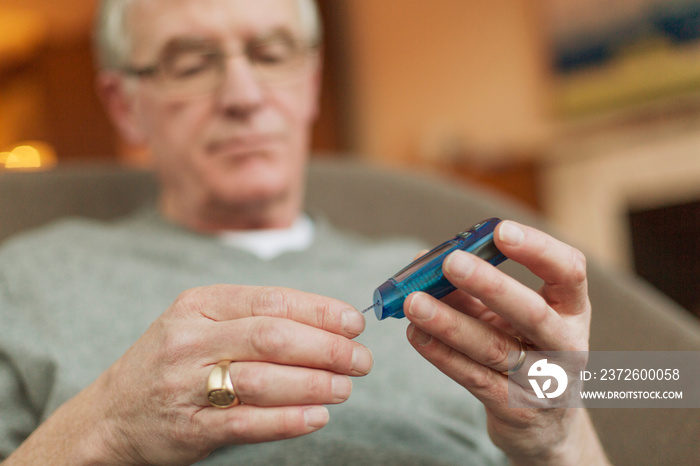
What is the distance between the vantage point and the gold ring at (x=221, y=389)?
380 millimetres

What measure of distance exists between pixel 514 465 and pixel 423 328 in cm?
21

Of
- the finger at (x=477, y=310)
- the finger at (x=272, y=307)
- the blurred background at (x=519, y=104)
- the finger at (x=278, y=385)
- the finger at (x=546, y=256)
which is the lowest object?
the finger at (x=278, y=385)

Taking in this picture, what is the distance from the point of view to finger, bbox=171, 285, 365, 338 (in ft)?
1.30

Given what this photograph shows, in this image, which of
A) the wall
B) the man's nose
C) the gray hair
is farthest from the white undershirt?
the wall

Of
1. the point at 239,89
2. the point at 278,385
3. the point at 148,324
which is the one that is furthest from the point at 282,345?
the point at 239,89

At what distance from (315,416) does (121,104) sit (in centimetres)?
73

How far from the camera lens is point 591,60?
8.87 feet

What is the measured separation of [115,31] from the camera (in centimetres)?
89

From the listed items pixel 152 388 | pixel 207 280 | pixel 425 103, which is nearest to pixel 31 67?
pixel 425 103

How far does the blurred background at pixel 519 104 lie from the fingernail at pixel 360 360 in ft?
4.42

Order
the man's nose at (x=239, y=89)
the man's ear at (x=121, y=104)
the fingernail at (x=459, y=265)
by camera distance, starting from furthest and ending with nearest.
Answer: the man's ear at (x=121, y=104)
the man's nose at (x=239, y=89)
the fingernail at (x=459, y=265)

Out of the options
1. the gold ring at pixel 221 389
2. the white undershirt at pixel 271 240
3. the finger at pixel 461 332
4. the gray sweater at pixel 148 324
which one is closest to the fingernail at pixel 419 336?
the finger at pixel 461 332

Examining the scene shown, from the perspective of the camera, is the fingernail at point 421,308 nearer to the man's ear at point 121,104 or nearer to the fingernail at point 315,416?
the fingernail at point 315,416

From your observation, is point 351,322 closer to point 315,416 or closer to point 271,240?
point 315,416
